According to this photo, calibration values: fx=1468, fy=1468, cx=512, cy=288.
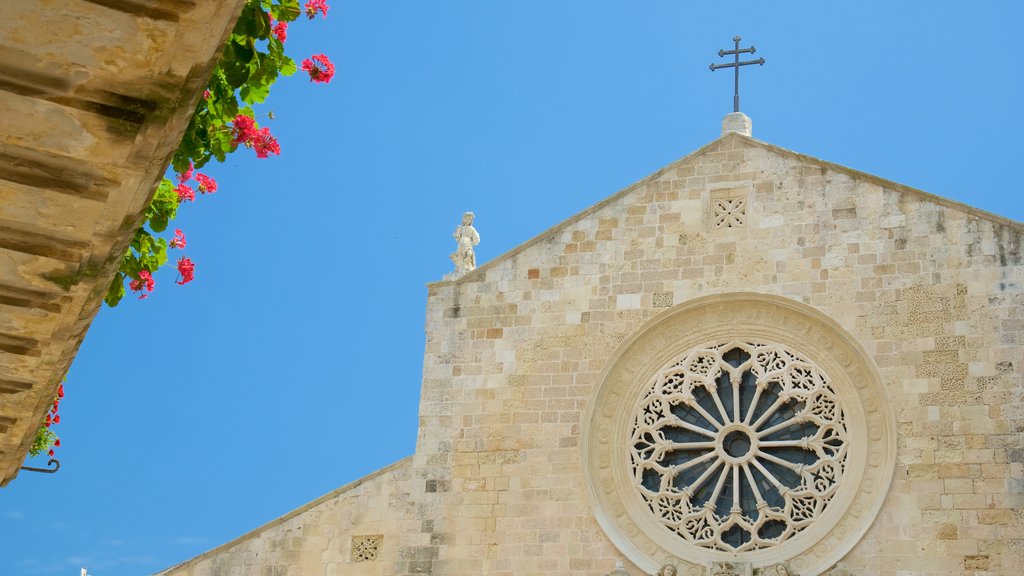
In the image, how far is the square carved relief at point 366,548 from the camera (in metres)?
13.5

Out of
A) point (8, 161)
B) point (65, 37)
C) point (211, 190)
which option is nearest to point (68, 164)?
point (8, 161)

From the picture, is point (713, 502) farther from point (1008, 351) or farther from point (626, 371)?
point (1008, 351)

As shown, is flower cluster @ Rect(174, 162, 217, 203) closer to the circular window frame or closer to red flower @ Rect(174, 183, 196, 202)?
red flower @ Rect(174, 183, 196, 202)

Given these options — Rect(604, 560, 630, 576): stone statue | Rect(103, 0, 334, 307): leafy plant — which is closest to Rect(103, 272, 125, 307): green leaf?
Rect(103, 0, 334, 307): leafy plant

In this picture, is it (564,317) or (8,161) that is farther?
(564,317)

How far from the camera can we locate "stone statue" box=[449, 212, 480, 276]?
49.1 ft

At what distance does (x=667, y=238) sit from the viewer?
14.1m

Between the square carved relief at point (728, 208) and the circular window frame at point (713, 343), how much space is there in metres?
0.75

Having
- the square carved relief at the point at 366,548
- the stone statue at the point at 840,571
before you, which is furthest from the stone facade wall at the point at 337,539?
the stone statue at the point at 840,571

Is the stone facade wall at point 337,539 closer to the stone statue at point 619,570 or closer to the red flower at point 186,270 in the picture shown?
the stone statue at point 619,570

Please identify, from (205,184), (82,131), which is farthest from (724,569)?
(82,131)

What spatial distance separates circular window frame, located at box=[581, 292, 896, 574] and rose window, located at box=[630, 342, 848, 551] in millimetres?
95

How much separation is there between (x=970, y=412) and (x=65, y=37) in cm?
1049

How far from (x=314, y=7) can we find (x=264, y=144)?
744mm
